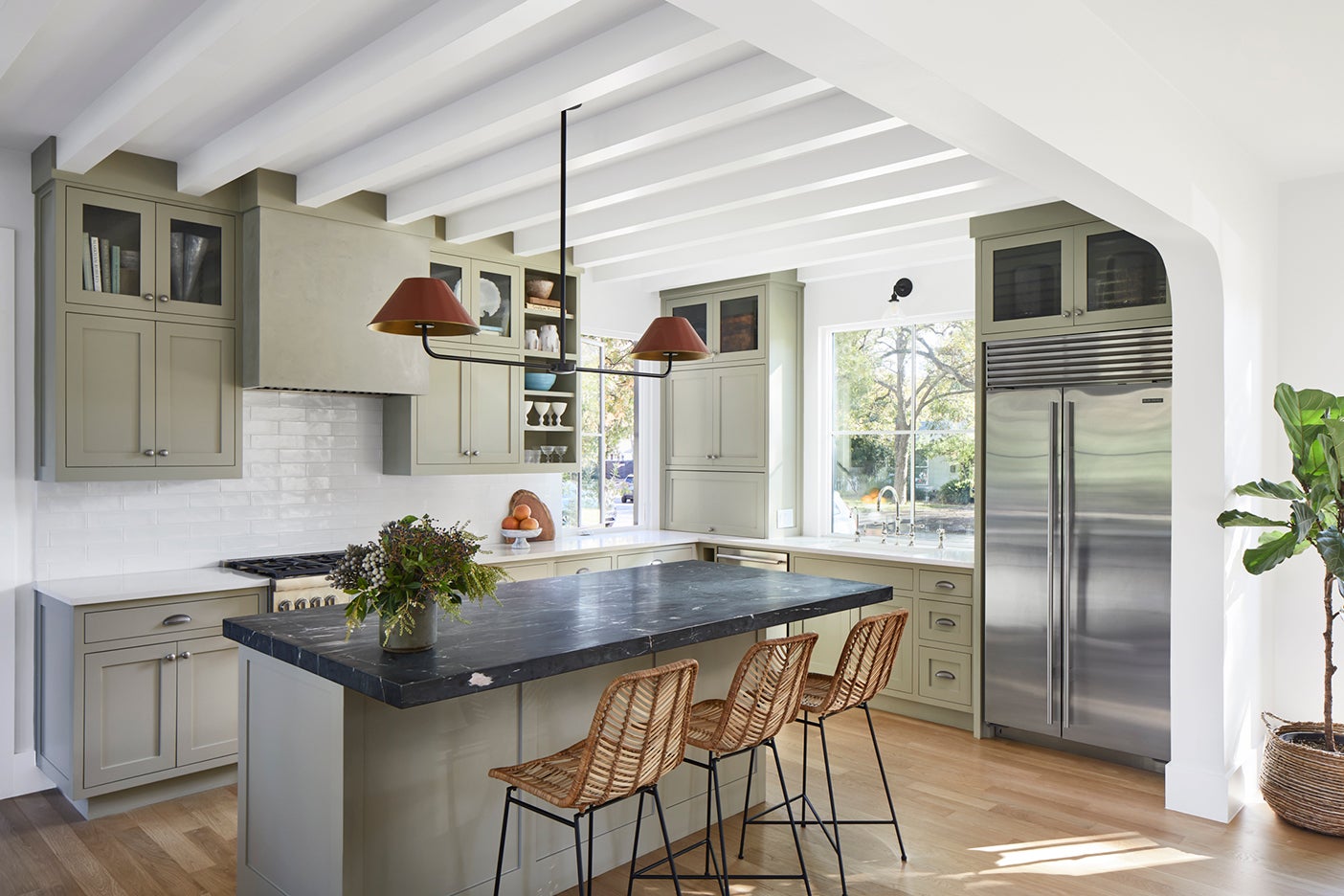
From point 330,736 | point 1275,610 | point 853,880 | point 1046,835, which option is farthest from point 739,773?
point 1275,610

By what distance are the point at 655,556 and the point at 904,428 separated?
5.99ft

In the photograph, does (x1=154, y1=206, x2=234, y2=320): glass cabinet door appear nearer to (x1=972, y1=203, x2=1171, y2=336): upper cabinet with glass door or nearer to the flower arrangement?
the flower arrangement

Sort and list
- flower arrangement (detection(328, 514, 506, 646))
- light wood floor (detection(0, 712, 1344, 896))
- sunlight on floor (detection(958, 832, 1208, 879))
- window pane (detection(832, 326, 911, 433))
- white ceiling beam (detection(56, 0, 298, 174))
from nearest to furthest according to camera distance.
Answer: flower arrangement (detection(328, 514, 506, 646)), white ceiling beam (detection(56, 0, 298, 174)), light wood floor (detection(0, 712, 1344, 896)), sunlight on floor (detection(958, 832, 1208, 879)), window pane (detection(832, 326, 911, 433))

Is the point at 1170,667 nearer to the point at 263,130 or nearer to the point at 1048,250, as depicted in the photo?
the point at 1048,250

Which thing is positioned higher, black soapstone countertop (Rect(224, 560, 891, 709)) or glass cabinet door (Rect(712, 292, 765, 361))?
glass cabinet door (Rect(712, 292, 765, 361))

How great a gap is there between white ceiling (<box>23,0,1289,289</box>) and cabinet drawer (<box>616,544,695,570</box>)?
1.99 metres

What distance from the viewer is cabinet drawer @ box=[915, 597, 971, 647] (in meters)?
4.93

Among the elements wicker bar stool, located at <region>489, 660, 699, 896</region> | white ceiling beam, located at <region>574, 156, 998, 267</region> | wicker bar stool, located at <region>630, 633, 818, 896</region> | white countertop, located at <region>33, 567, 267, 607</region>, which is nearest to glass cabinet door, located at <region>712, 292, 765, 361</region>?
white ceiling beam, located at <region>574, 156, 998, 267</region>

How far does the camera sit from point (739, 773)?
3.83 meters

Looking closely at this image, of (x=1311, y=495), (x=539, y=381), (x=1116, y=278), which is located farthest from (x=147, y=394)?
(x=1311, y=495)

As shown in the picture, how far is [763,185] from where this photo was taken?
416 centimetres

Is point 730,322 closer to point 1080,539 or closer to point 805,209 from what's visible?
point 805,209

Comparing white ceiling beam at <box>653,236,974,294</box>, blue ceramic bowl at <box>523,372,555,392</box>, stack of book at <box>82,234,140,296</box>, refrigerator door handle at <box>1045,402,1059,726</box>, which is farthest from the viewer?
blue ceramic bowl at <box>523,372,555,392</box>

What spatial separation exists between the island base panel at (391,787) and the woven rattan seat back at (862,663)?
2.73 feet
